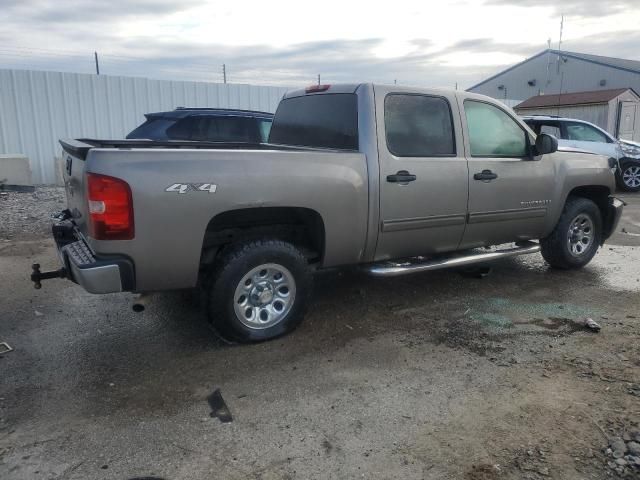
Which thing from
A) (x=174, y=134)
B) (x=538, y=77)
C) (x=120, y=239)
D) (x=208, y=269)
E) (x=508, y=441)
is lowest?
(x=508, y=441)

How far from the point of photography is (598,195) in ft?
20.6

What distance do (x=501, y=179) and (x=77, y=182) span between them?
3.62 m

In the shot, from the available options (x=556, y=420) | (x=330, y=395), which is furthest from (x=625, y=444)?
(x=330, y=395)

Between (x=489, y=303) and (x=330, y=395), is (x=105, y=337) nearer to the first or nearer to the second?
(x=330, y=395)

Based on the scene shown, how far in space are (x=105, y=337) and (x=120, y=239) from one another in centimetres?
129

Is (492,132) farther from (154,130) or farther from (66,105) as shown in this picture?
(66,105)

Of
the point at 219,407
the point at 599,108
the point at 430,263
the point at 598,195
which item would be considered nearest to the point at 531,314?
the point at 430,263

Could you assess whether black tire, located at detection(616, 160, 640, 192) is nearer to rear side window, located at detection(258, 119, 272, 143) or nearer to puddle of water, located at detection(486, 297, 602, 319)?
rear side window, located at detection(258, 119, 272, 143)

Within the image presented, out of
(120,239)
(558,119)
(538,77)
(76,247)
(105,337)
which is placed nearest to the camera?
(120,239)

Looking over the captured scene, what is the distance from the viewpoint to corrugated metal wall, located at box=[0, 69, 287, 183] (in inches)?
468

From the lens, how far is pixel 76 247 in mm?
3896

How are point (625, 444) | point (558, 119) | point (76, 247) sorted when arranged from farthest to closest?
point (558, 119) < point (76, 247) < point (625, 444)

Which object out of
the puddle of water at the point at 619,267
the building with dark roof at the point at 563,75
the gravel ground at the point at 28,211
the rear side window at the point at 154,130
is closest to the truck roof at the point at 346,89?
the puddle of water at the point at 619,267

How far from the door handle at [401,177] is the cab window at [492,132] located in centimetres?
85
